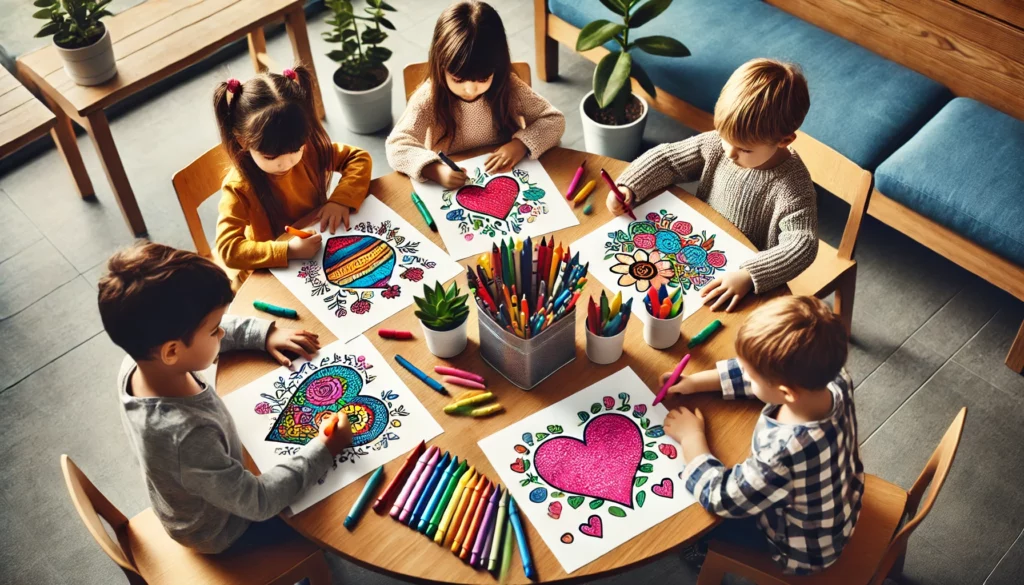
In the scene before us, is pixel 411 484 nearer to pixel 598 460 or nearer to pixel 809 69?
pixel 598 460

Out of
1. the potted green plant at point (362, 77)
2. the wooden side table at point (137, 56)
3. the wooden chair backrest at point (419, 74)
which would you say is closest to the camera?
the wooden chair backrest at point (419, 74)

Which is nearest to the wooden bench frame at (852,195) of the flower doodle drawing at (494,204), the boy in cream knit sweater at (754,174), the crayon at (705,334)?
the boy in cream knit sweater at (754,174)

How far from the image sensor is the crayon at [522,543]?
53.2 inches

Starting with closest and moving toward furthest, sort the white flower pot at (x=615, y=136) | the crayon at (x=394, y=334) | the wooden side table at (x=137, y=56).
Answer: the crayon at (x=394, y=334), the wooden side table at (x=137, y=56), the white flower pot at (x=615, y=136)

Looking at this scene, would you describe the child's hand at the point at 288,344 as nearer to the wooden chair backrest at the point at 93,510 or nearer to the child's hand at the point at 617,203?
the wooden chair backrest at the point at 93,510

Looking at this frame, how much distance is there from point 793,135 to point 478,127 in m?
0.76

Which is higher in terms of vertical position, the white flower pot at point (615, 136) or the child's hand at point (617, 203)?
the child's hand at point (617, 203)

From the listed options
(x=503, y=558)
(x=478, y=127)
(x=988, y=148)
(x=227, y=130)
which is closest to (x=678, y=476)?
(x=503, y=558)

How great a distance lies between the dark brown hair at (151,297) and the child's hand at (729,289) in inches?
37.4

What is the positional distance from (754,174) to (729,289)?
366mm

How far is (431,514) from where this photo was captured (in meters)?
1.43

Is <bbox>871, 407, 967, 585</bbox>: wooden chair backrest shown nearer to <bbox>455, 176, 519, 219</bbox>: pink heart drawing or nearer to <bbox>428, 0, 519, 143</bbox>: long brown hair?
<bbox>455, 176, 519, 219</bbox>: pink heart drawing

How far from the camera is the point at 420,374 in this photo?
1.63 m

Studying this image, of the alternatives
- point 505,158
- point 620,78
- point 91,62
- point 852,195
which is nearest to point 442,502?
point 505,158
